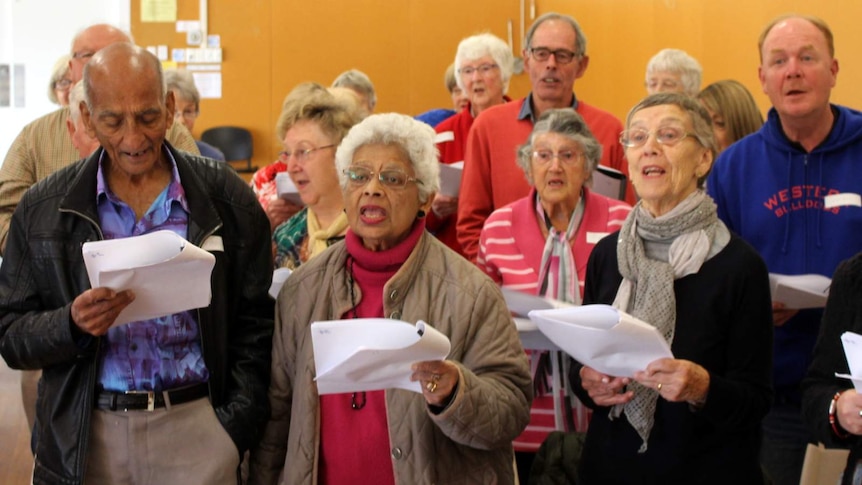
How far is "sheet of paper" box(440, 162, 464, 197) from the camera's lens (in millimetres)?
4449

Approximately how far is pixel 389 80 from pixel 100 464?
836 cm

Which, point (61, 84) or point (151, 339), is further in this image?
point (61, 84)

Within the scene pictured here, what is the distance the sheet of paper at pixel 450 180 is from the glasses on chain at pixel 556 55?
0.61 m

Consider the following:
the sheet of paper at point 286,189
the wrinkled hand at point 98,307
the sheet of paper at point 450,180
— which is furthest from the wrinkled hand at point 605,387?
the sheet of paper at point 450,180

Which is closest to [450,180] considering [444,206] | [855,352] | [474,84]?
[444,206]

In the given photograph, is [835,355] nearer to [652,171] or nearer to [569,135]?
[652,171]

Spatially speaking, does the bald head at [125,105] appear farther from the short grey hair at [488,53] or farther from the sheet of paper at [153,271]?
the short grey hair at [488,53]

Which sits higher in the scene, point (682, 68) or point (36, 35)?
point (36, 35)

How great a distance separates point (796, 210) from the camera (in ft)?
11.3

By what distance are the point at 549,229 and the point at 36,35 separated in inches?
320

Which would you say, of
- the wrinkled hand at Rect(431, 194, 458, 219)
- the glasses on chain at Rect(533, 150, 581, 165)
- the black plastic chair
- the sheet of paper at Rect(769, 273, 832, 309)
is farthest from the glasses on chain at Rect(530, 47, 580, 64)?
the black plastic chair

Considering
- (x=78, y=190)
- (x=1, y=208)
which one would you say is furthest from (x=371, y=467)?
(x=1, y=208)

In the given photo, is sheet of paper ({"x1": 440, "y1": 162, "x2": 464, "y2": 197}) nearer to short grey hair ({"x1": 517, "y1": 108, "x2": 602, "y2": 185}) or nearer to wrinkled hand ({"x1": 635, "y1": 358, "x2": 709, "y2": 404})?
short grey hair ({"x1": 517, "y1": 108, "x2": 602, "y2": 185})

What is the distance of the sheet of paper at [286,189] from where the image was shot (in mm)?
3928
